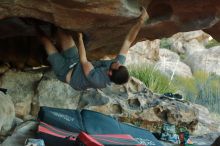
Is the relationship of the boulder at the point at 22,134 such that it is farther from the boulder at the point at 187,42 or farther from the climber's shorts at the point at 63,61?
the boulder at the point at 187,42

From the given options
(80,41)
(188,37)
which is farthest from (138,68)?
(188,37)

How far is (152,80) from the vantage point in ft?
43.3

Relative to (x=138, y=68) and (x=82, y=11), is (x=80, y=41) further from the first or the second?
(x=138, y=68)

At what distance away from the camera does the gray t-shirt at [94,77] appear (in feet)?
19.8

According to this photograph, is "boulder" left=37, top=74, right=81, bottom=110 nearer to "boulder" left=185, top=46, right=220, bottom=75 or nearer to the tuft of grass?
the tuft of grass

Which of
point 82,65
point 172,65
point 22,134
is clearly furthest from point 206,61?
point 82,65

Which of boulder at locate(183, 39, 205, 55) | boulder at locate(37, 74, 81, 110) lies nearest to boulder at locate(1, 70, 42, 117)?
boulder at locate(37, 74, 81, 110)

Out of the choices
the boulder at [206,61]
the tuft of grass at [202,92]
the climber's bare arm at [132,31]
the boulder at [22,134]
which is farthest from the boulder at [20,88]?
the boulder at [206,61]

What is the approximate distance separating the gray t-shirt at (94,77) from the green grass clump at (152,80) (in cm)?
692

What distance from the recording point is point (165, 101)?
9.28 m

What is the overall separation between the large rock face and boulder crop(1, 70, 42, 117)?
0.25 m

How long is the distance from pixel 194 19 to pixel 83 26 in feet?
6.26

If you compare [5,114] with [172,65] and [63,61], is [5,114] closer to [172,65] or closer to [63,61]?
[63,61]

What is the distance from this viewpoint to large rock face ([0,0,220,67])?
5.45 metres
